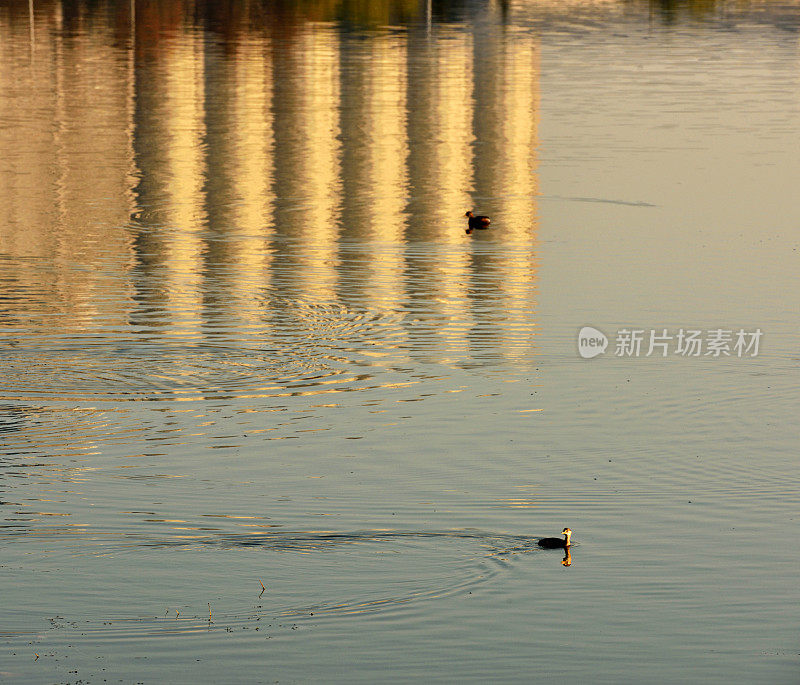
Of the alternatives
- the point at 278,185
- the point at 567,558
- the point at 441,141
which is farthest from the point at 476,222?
the point at 567,558

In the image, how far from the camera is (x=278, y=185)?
36.2 m

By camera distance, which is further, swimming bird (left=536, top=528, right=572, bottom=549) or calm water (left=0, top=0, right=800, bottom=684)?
swimming bird (left=536, top=528, right=572, bottom=549)

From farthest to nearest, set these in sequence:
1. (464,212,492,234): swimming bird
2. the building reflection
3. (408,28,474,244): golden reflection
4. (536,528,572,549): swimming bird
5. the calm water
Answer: (408,28,474,244): golden reflection → (464,212,492,234): swimming bird → the building reflection → (536,528,572,549): swimming bird → the calm water

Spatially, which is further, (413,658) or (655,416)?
(655,416)

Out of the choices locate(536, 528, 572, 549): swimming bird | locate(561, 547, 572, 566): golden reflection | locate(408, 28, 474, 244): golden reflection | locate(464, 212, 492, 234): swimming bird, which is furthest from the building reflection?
locate(561, 547, 572, 566): golden reflection

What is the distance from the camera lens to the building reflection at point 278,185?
82.5ft

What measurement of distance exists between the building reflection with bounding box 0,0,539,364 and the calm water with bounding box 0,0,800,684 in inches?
5.8

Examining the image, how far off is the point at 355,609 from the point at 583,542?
2.70 metres

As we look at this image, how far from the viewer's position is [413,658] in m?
12.5

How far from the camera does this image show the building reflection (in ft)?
82.5

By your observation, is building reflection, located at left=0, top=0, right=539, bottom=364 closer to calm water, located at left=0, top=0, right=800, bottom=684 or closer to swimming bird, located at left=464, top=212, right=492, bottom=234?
calm water, located at left=0, top=0, right=800, bottom=684

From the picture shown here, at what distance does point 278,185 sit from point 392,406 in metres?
17.6

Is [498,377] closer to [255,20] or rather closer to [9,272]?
[9,272]

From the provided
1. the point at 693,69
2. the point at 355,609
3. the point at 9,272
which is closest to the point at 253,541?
the point at 355,609
